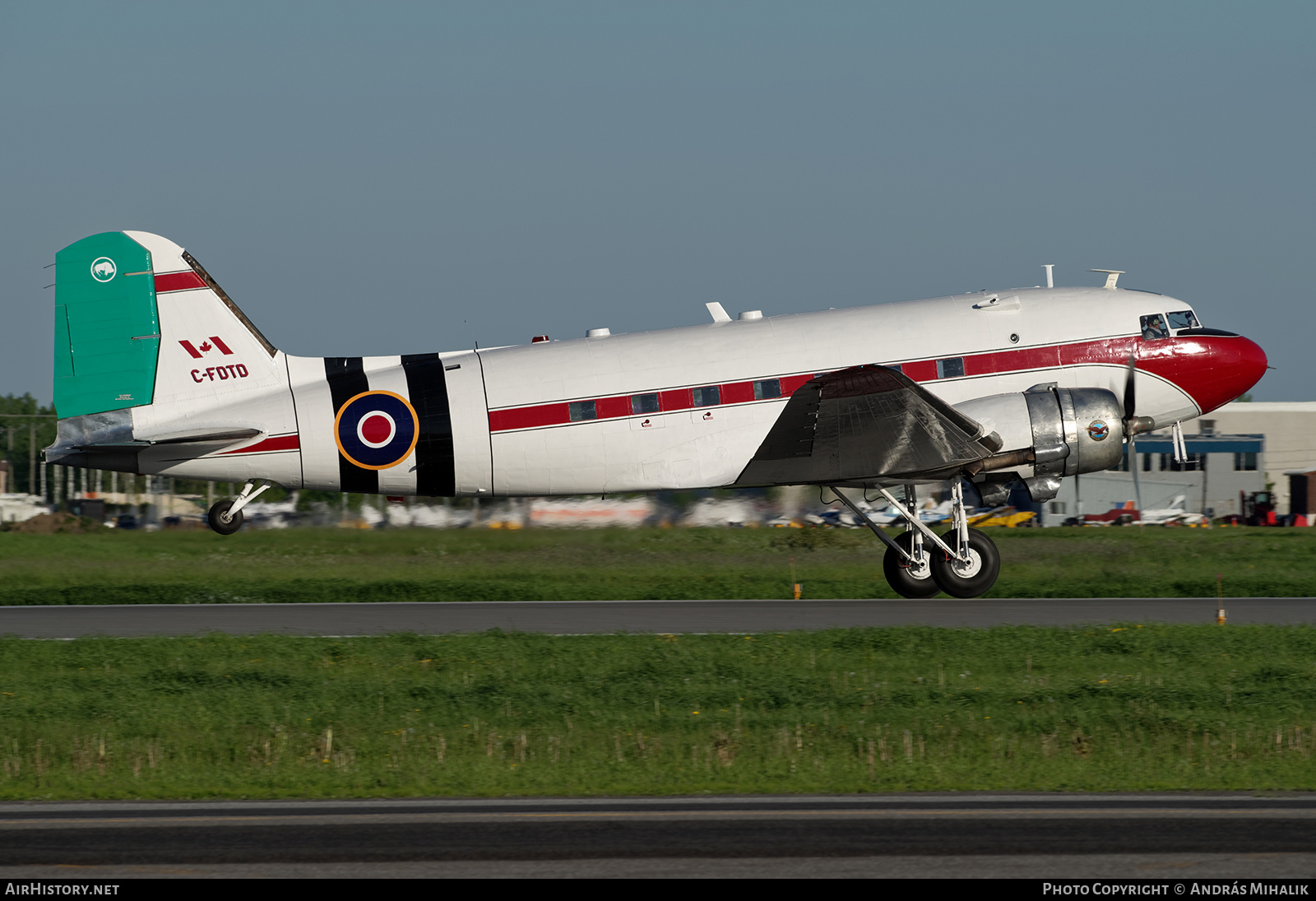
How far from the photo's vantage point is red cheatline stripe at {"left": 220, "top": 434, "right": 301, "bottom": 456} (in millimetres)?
22234

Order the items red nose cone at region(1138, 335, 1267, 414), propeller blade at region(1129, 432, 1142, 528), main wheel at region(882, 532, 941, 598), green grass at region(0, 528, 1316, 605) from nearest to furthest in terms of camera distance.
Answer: red nose cone at region(1138, 335, 1267, 414) → main wheel at region(882, 532, 941, 598) → green grass at region(0, 528, 1316, 605) → propeller blade at region(1129, 432, 1142, 528)

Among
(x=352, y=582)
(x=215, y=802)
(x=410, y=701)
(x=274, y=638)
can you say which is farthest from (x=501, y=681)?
(x=352, y=582)

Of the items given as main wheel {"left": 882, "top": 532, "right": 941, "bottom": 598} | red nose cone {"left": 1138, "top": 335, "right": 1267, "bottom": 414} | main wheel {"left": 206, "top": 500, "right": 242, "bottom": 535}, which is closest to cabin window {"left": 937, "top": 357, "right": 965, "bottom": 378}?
main wheel {"left": 882, "top": 532, "right": 941, "bottom": 598}

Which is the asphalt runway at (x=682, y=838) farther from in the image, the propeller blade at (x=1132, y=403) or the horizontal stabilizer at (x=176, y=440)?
the propeller blade at (x=1132, y=403)

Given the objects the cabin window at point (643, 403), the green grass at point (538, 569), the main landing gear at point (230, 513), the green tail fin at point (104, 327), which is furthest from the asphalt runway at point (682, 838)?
the green grass at point (538, 569)

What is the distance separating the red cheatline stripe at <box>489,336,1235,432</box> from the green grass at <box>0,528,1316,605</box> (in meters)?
5.36

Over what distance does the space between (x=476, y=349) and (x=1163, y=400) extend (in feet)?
41.3

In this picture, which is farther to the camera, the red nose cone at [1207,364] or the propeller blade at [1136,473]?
the propeller blade at [1136,473]

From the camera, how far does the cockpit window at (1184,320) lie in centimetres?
2358

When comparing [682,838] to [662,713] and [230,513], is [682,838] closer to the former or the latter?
[662,713]

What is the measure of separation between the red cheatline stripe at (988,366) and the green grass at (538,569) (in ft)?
17.6

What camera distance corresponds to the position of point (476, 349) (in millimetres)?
23172

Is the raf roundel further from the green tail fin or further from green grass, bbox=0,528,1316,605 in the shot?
green grass, bbox=0,528,1316,605

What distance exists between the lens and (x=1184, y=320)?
77.7ft
